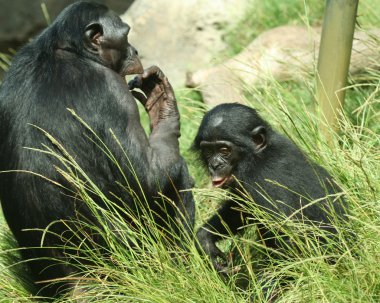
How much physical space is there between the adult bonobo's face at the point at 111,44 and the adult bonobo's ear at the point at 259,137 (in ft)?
3.36

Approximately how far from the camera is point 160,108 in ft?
19.1

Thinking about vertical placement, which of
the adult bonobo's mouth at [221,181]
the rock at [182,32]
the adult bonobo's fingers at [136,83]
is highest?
the adult bonobo's fingers at [136,83]

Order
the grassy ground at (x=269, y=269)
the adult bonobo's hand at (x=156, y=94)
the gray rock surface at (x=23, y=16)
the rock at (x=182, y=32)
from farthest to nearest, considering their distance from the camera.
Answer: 1. the gray rock surface at (x=23, y=16)
2. the rock at (x=182, y=32)
3. the adult bonobo's hand at (x=156, y=94)
4. the grassy ground at (x=269, y=269)

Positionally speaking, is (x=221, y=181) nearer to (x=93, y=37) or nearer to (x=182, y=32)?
(x=93, y=37)

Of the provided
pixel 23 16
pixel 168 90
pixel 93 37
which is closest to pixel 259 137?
pixel 168 90

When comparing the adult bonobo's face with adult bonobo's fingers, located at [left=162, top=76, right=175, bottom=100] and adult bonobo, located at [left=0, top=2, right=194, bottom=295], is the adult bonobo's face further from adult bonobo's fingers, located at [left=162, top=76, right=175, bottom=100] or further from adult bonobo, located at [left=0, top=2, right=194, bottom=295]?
adult bonobo's fingers, located at [left=162, top=76, right=175, bottom=100]

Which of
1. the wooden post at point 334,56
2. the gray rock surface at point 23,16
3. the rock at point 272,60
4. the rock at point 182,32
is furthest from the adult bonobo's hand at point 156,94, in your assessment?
the gray rock surface at point 23,16

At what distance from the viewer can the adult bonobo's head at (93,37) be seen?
5.55 meters

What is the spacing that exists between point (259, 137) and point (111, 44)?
1.25 m

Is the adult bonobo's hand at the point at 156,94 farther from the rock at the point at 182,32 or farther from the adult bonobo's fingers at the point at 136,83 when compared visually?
the rock at the point at 182,32

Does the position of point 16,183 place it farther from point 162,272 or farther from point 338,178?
point 338,178

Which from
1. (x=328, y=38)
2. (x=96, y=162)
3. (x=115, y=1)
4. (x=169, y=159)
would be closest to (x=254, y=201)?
(x=169, y=159)

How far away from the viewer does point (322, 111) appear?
6355 mm

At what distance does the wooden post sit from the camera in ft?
20.6
